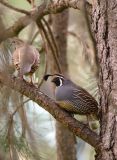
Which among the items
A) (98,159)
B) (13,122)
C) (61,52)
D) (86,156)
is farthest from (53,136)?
(98,159)

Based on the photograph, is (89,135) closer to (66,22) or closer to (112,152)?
(112,152)

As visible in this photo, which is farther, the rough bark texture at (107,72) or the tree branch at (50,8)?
the tree branch at (50,8)

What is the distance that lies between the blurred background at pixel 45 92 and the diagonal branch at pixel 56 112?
7 centimetres

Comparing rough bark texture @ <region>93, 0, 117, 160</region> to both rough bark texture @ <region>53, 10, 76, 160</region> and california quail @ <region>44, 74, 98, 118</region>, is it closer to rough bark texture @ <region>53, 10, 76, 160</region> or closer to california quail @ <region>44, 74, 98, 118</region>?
california quail @ <region>44, 74, 98, 118</region>

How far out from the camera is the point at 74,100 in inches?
105

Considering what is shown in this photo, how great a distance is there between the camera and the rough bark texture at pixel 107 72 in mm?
2336

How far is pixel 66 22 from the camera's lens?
408 centimetres

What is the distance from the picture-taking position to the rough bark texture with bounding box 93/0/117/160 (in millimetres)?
2336

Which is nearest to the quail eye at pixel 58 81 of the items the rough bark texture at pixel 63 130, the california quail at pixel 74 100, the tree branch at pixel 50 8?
the california quail at pixel 74 100

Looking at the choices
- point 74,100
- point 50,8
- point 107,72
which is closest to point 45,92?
point 50,8

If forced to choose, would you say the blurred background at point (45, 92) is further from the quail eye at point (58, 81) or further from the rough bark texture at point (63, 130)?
the quail eye at point (58, 81)

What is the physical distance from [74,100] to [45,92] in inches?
30.6

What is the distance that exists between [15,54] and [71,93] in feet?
1.22

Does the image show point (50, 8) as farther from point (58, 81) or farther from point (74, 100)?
point (74, 100)
